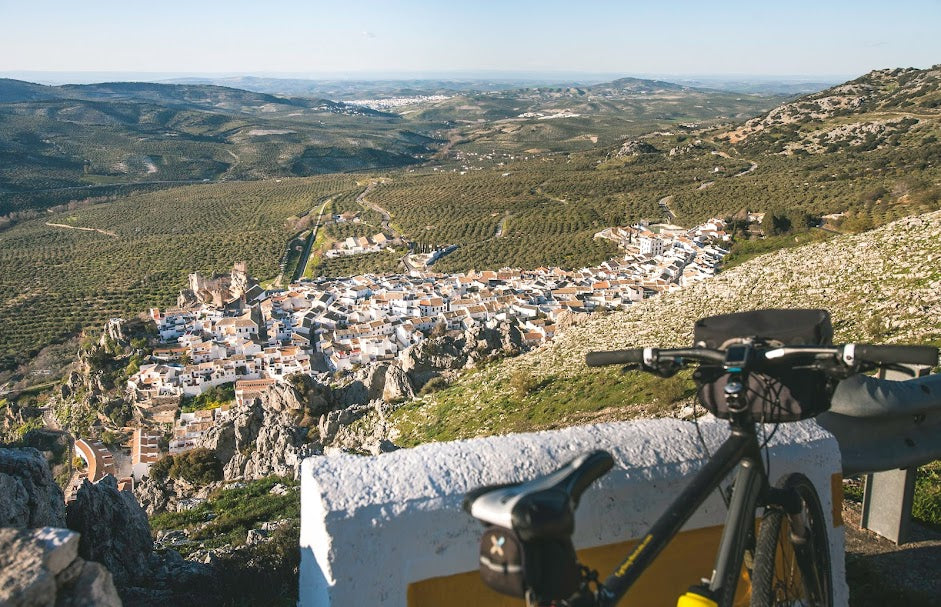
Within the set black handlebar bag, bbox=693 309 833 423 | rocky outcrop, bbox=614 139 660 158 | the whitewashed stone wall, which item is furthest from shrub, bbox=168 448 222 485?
rocky outcrop, bbox=614 139 660 158

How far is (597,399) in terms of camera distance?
11.2 meters

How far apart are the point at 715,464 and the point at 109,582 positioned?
75.1 inches

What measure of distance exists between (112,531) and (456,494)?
369 cm

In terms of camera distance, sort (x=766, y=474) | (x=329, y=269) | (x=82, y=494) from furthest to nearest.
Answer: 1. (x=329, y=269)
2. (x=82, y=494)
3. (x=766, y=474)

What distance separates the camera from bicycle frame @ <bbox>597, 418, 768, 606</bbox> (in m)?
2.02

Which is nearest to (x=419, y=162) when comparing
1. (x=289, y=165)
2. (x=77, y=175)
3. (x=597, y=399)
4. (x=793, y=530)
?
(x=289, y=165)

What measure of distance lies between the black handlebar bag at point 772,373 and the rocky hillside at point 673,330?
270 inches

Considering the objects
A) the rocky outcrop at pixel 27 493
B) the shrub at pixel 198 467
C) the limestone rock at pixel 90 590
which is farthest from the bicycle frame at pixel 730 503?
the shrub at pixel 198 467

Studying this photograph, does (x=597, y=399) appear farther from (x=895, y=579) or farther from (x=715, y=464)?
(x=715, y=464)

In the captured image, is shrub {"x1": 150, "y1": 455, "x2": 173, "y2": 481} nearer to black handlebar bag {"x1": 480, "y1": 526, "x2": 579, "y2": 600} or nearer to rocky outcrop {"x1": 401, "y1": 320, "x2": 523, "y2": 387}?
rocky outcrop {"x1": 401, "y1": 320, "x2": 523, "y2": 387}

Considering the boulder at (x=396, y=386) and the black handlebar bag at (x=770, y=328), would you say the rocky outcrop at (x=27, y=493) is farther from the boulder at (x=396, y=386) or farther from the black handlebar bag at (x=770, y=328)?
the boulder at (x=396, y=386)

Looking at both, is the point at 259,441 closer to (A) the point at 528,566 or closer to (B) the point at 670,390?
(B) the point at 670,390

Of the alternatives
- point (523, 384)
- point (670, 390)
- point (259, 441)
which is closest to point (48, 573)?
point (670, 390)

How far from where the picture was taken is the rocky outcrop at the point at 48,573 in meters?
1.68
